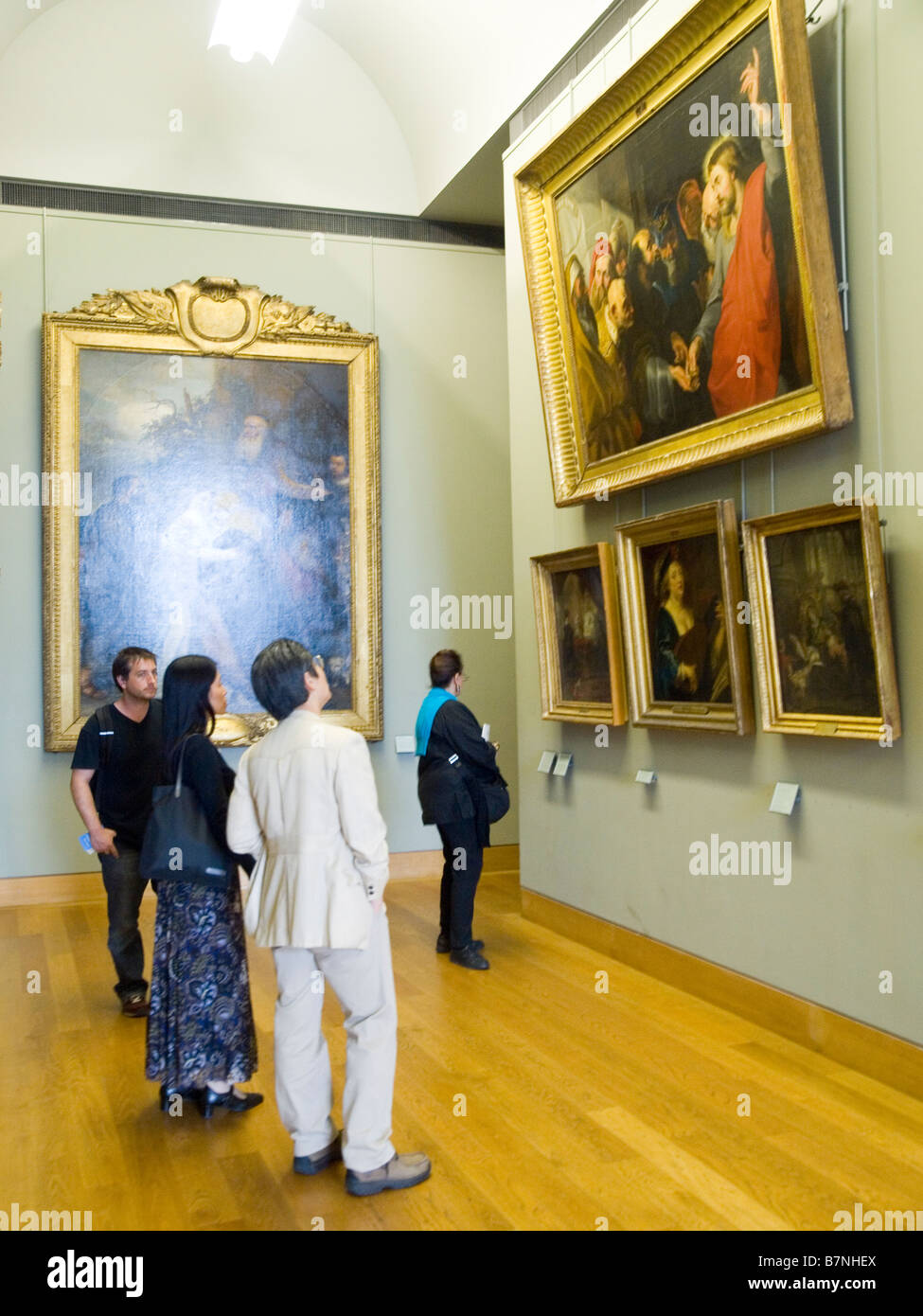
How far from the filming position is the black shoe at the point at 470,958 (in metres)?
8.82

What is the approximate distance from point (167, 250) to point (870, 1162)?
Result: 1062 cm

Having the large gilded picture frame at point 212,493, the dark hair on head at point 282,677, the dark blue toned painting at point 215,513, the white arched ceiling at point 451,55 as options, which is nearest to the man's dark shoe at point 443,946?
the large gilded picture frame at point 212,493

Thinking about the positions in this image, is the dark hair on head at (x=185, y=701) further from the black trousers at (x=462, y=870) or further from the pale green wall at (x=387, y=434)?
the pale green wall at (x=387, y=434)

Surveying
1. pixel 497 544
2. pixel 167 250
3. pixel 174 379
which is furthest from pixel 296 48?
pixel 497 544

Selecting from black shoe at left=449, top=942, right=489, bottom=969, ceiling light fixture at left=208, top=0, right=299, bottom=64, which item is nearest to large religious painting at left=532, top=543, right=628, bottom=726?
black shoe at left=449, top=942, right=489, bottom=969

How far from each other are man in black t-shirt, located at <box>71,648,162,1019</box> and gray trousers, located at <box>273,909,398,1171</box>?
2.81 metres

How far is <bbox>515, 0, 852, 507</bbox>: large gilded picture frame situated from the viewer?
6.28 meters

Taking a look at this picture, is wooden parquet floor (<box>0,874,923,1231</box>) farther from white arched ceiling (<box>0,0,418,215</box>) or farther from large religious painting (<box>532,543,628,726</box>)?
white arched ceiling (<box>0,0,418,215</box>)

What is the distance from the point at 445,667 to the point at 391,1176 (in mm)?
4627

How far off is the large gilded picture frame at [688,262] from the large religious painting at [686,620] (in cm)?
41

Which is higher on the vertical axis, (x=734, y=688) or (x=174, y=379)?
(x=174, y=379)

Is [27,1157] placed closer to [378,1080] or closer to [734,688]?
[378,1080]

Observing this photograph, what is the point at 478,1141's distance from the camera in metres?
5.54

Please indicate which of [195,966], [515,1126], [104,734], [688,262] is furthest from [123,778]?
[688,262]
